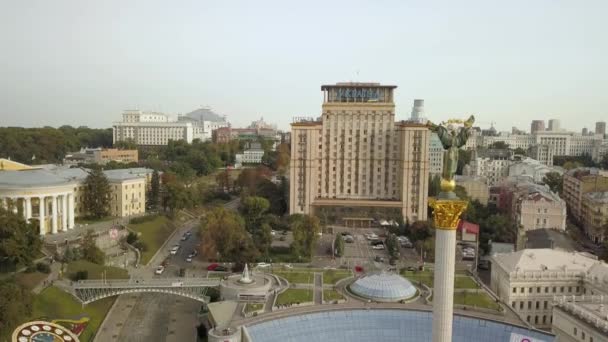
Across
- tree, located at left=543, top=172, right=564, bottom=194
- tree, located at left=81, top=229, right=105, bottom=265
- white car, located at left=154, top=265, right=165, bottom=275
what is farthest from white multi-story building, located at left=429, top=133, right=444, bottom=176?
tree, located at left=81, top=229, right=105, bottom=265

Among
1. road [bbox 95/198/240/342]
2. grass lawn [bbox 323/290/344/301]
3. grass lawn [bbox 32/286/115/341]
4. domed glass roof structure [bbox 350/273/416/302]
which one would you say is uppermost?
domed glass roof structure [bbox 350/273/416/302]

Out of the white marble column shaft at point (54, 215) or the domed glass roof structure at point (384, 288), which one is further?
the white marble column shaft at point (54, 215)

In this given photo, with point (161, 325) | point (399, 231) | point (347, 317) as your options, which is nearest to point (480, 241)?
point (399, 231)

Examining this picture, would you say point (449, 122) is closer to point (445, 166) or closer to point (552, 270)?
point (445, 166)

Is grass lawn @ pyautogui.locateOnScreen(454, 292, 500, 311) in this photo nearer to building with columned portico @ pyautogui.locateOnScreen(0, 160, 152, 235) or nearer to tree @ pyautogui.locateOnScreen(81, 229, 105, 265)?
tree @ pyautogui.locateOnScreen(81, 229, 105, 265)

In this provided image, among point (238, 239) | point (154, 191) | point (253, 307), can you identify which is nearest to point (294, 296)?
point (253, 307)

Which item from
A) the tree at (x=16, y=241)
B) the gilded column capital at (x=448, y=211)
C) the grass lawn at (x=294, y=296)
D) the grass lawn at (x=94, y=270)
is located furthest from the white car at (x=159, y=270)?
the gilded column capital at (x=448, y=211)

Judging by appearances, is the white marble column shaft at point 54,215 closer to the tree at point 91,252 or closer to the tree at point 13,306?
the tree at point 91,252
